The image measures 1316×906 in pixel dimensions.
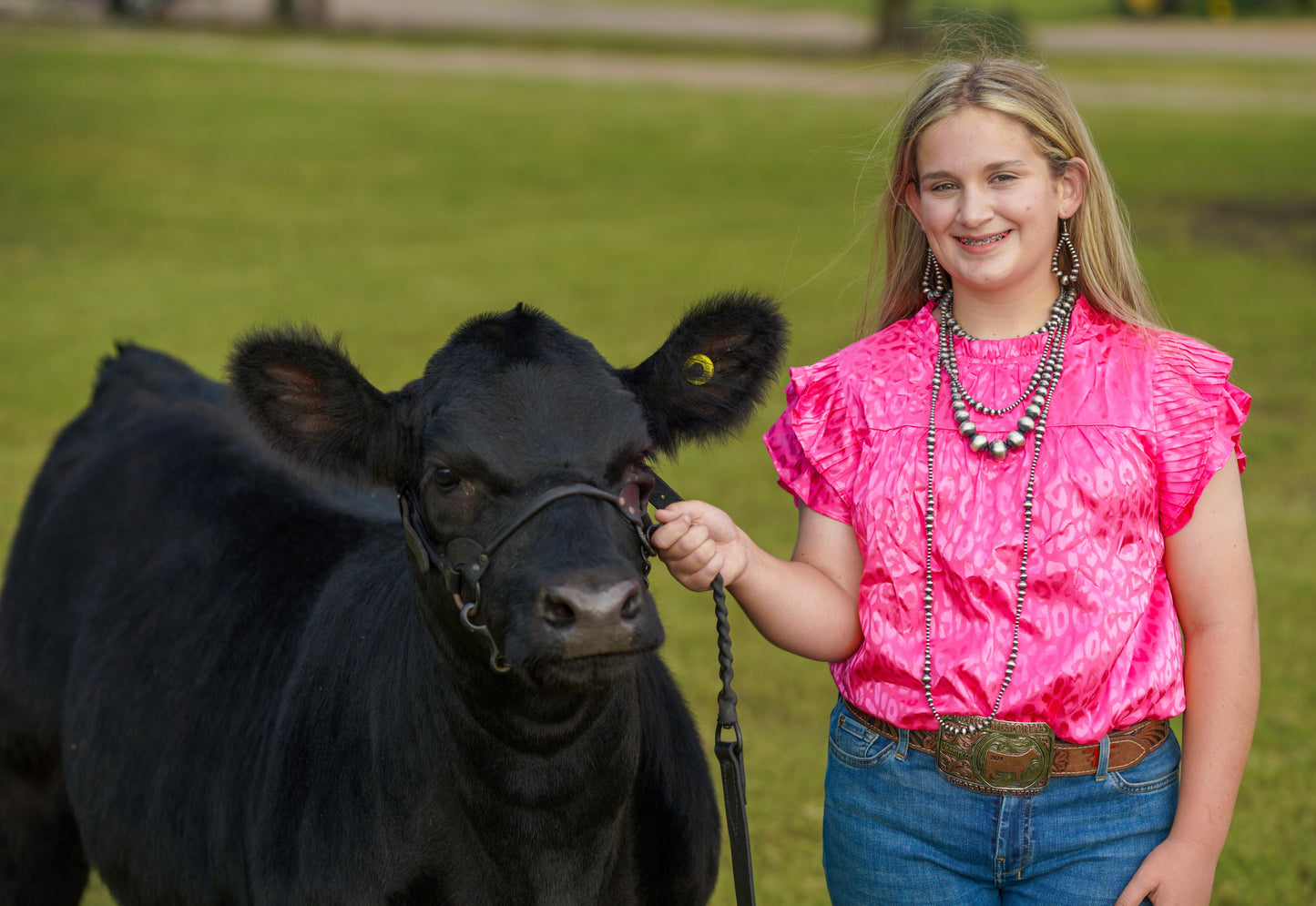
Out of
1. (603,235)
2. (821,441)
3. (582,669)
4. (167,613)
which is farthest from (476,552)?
(603,235)

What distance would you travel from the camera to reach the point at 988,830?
270cm

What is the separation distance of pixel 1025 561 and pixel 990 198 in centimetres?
72

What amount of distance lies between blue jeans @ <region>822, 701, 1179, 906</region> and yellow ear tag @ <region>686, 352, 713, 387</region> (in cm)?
79

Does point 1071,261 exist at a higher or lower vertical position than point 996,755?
higher

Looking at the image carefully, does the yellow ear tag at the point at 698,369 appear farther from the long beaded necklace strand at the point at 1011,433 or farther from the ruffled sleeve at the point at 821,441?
the long beaded necklace strand at the point at 1011,433

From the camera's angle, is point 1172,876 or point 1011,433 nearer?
point 1172,876

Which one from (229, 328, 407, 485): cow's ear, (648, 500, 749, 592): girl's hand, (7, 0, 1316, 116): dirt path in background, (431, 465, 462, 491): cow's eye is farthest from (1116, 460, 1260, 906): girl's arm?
(7, 0, 1316, 116): dirt path in background

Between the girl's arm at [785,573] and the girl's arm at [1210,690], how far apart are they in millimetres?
673

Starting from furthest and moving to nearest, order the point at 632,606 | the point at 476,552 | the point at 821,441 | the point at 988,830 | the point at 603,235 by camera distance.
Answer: the point at 603,235
the point at 821,441
the point at 988,830
the point at 476,552
the point at 632,606

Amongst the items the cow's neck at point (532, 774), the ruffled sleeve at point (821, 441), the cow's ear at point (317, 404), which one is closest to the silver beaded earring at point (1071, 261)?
the ruffled sleeve at point (821, 441)

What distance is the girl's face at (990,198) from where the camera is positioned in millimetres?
2762

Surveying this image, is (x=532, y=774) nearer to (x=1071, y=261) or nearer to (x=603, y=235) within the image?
(x=1071, y=261)

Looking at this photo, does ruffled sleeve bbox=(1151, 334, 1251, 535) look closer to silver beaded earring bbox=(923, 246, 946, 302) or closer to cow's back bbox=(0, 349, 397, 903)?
silver beaded earring bbox=(923, 246, 946, 302)

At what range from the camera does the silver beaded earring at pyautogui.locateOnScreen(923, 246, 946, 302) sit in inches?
121
